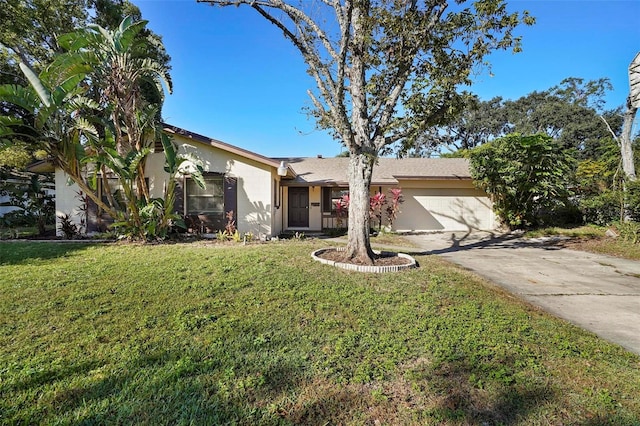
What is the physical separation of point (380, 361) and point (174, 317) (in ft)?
8.45

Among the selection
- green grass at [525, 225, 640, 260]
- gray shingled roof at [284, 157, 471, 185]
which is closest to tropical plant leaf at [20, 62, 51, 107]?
gray shingled roof at [284, 157, 471, 185]

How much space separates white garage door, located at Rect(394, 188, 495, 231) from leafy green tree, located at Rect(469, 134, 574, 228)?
1.15 m

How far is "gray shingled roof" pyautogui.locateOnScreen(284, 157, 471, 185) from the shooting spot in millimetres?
14078

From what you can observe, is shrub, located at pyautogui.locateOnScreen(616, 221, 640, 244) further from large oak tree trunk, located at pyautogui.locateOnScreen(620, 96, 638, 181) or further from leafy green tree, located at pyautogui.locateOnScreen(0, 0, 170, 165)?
leafy green tree, located at pyautogui.locateOnScreen(0, 0, 170, 165)

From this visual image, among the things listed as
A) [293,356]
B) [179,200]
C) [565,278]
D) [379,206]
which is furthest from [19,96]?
[565,278]

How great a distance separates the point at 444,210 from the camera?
1492 centimetres

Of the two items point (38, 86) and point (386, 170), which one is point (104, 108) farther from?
point (386, 170)

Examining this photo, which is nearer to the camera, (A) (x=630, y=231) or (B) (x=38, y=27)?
(A) (x=630, y=231)

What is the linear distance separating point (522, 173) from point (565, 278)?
22.7 feet

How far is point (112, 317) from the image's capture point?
3869mm

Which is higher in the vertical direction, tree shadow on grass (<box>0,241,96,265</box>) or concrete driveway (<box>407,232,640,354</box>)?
tree shadow on grass (<box>0,241,96,265</box>)

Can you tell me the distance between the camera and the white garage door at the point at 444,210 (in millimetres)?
14711

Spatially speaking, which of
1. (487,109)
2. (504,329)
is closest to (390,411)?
(504,329)

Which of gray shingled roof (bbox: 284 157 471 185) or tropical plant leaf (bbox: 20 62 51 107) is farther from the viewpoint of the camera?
gray shingled roof (bbox: 284 157 471 185)
